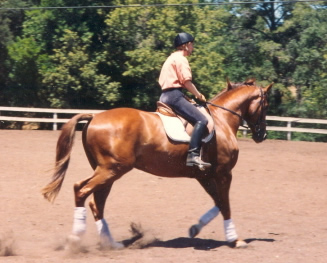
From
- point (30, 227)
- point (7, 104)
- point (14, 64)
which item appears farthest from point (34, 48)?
point (30, 227)

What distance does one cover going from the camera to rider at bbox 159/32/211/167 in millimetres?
8594

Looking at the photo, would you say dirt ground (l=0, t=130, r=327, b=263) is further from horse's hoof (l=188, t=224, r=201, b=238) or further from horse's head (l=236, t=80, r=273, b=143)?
horse's head (l=236, t=80, r=273, b=143)

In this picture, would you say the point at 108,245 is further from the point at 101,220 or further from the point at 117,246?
the point at 101,220

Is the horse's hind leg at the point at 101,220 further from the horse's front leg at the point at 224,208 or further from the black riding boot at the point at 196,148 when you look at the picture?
the horse's front leg at the point at 224,208

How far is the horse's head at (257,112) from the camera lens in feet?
31.4

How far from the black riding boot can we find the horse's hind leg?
1180 mm

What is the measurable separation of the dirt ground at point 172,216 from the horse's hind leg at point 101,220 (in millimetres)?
152

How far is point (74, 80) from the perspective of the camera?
30.4 metres

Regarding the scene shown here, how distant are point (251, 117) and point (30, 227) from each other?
12.5ft

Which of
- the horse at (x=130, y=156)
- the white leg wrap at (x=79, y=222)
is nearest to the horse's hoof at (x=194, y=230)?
the horse at (x=130, y=156)

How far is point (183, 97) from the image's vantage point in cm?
878

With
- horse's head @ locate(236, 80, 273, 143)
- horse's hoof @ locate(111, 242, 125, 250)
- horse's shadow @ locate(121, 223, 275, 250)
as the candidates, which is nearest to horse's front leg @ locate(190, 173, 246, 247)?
horse's shadow @ locate(121, 223, 275, 250)

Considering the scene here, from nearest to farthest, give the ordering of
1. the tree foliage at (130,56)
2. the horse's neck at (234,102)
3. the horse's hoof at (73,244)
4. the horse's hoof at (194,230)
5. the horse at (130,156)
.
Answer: the horse's hoof at (73,244)
the horse at (130,156)
the horse's hoof at (194,230)
the horse's neck at (234,102)
the tree foliage at (130,56)

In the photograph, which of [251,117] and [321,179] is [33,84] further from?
[251,117]
